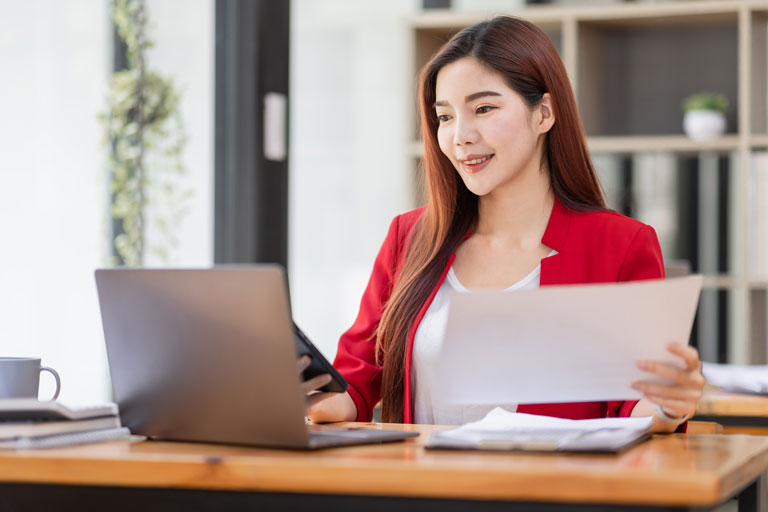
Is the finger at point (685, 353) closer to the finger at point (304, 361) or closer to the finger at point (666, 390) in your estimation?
the finger at point (666, 390)

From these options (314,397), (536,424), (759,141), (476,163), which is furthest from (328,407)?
(759,141)

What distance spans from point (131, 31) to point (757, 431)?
2023mm

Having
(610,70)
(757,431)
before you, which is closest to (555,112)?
(757,431)

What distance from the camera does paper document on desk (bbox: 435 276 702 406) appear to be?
130cm

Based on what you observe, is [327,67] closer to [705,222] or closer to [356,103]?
[356,103]

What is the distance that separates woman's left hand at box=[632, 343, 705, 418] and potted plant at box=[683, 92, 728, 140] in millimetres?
2685

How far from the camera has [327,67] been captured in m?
4.45

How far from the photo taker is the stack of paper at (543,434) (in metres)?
1.26

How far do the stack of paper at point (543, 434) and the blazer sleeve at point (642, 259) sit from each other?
486 mm

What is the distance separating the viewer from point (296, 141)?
14.4ft

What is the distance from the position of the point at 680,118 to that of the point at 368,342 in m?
2.63

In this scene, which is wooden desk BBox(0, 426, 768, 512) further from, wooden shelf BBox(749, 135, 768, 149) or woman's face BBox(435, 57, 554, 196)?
wooden shelf BBox(749, 135, 768, 149)

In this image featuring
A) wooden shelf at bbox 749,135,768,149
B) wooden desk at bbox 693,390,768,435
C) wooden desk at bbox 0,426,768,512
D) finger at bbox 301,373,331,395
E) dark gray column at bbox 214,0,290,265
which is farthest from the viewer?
wooden shelf at bbox 749,135,768,149

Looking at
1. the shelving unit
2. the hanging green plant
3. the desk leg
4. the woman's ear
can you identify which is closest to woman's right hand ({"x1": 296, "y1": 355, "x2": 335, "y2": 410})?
the desk leg
